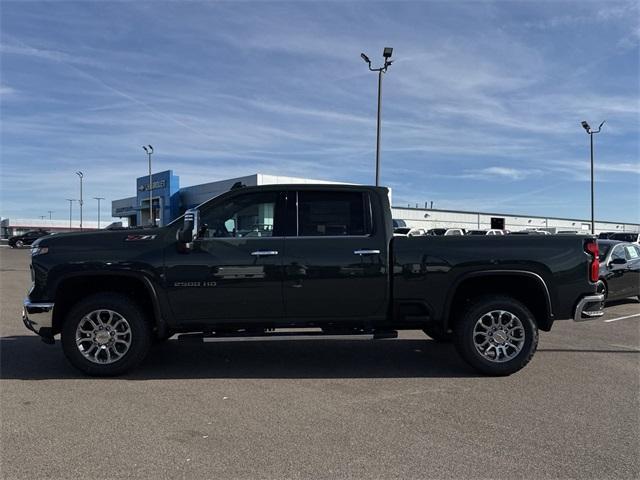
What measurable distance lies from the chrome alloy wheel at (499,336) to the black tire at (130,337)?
3582mm

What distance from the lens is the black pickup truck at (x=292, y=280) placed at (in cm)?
586

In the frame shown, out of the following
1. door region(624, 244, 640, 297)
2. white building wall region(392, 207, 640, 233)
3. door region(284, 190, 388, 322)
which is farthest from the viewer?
white building wall region(392, 207, 640, 233)

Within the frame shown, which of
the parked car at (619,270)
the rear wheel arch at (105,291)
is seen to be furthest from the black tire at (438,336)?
the parked car at (619,270)

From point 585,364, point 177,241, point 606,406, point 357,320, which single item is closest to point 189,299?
point 177,241

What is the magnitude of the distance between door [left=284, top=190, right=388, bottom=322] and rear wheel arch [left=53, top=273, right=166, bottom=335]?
4.67ft

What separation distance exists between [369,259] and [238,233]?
4.72 ft

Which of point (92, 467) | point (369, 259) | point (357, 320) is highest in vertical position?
point (369, 259)

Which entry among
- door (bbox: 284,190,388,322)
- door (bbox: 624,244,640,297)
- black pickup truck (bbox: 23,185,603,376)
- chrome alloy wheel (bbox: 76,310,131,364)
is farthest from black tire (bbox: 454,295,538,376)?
door (bbox: 624,244,640,297)

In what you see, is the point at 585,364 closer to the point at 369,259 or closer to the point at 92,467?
the point at 369,259

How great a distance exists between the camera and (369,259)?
5965 millimetres

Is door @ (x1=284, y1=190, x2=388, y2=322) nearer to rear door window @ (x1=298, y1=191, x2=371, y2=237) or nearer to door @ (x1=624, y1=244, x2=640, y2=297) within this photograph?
rear door window @ (x1=298, y1=191, x2=371, y2=237)

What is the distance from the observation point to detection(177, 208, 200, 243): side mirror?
5.71 metres

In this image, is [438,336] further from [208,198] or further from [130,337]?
[208,198]

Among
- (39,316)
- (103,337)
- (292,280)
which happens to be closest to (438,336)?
(292,280)
